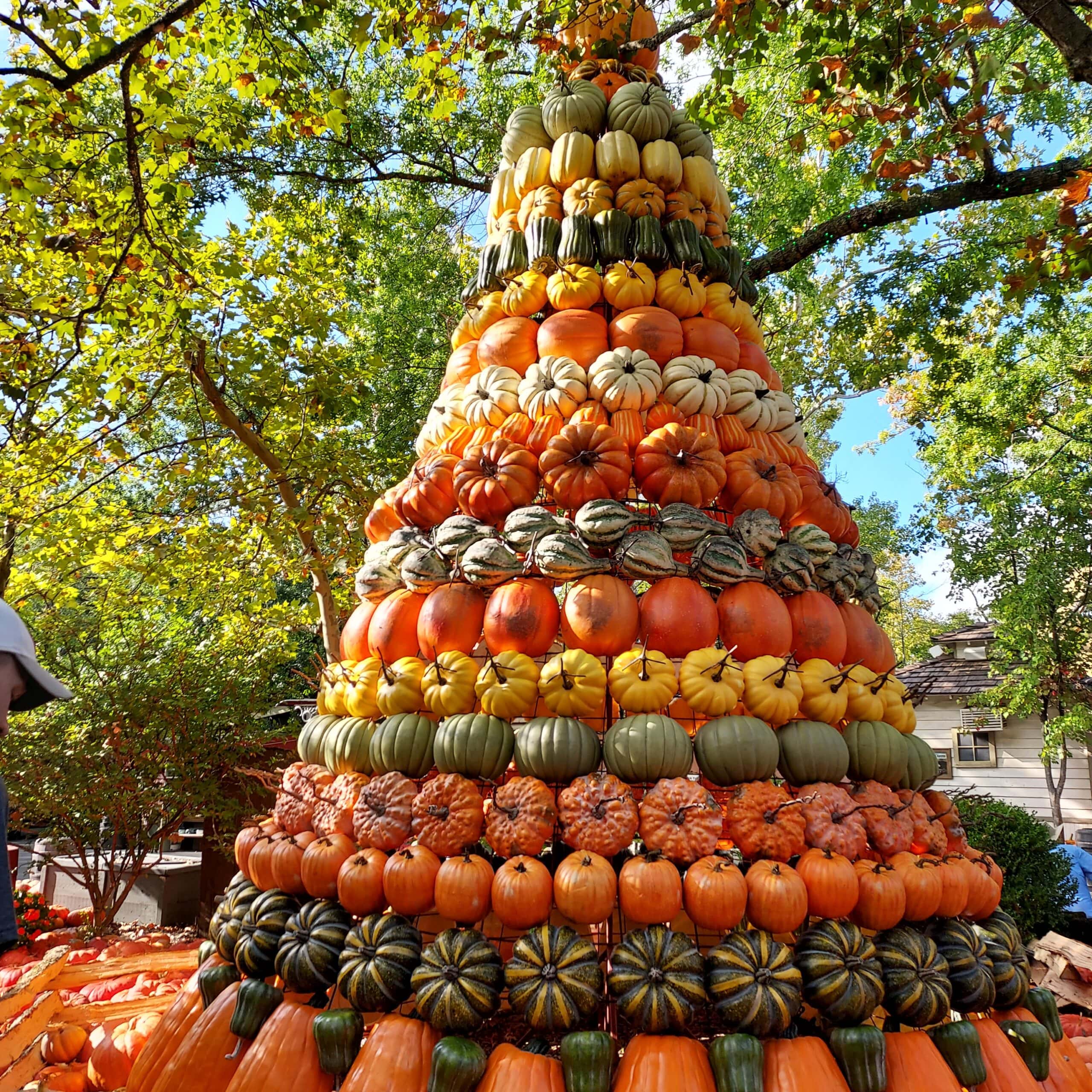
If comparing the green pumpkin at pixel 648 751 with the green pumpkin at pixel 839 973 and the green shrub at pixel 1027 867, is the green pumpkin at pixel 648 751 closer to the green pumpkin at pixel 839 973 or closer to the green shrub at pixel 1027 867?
the green pumpkin at pixel 839 973

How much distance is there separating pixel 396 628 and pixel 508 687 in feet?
2.57

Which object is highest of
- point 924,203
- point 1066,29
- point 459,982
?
point 924,203

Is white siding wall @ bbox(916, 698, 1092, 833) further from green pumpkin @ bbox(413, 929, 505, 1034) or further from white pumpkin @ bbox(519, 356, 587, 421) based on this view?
green pumpkin @ bbox(413, 929, 505, 1034)

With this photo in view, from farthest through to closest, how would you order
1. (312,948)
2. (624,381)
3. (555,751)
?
(624,381), (555,751), (312,948)

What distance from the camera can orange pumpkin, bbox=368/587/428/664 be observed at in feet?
12.0

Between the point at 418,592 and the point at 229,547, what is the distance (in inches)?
270

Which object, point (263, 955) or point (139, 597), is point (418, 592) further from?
point (139, 597)

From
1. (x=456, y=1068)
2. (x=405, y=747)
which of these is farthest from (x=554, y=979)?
(x=405, y=747)

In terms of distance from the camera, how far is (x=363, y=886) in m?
2.94

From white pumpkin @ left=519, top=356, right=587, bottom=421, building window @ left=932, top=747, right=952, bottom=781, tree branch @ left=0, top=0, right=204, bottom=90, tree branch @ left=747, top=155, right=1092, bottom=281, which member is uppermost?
tree branch @ left=747, top=155, right=1092, bottom=281

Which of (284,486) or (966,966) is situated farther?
(284,486)

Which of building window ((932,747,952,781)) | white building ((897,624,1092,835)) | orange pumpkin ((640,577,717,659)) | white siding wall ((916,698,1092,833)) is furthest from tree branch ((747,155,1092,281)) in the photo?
building window ((932,747,952,781))

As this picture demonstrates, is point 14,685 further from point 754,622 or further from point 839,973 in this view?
point 839,973

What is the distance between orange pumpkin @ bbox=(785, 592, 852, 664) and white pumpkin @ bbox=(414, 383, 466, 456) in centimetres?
209
